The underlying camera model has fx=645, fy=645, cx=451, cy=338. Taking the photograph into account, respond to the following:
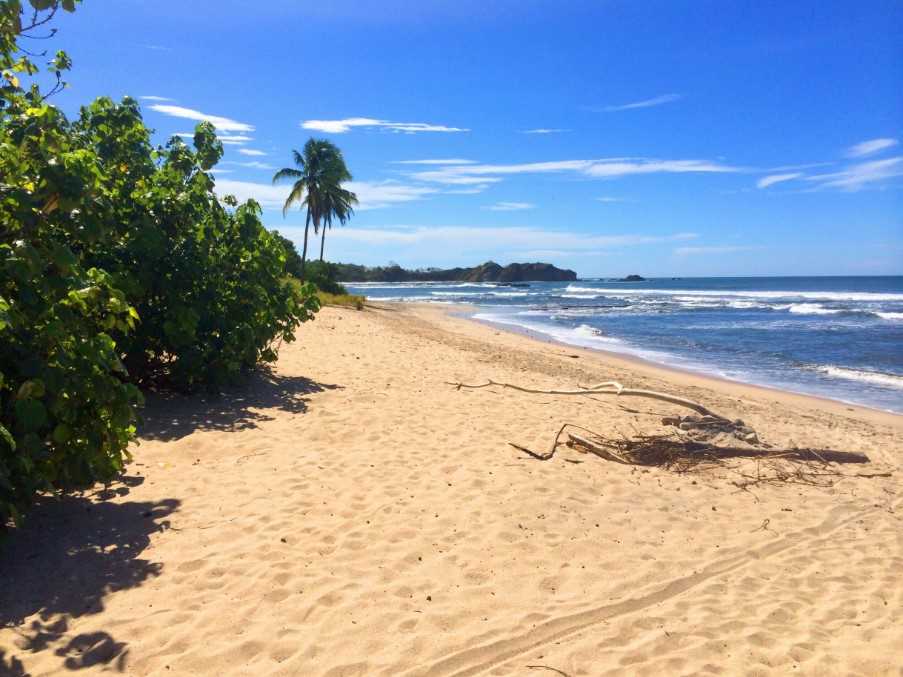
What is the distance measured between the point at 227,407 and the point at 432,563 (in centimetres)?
432

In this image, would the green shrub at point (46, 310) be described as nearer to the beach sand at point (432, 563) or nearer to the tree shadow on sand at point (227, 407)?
the beach sand at point (432, 563)

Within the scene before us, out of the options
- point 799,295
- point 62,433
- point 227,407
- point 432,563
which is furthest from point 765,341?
point 799,295

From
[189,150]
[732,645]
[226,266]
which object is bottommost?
[732,645]

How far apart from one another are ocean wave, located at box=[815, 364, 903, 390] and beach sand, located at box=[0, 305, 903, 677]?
27.6 ft

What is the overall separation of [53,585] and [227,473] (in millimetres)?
1896

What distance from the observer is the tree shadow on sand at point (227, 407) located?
662 centimetres

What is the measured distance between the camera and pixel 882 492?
588 centimetres

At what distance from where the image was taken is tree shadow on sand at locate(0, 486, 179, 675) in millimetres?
3018

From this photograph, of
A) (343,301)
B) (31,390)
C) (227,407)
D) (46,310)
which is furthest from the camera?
(343,301)

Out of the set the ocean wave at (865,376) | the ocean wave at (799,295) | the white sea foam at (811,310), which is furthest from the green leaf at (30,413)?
the ocean wave at (799,295)

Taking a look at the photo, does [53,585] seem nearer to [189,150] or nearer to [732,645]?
[732,645]

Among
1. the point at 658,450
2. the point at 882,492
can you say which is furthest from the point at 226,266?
the point at 882,492

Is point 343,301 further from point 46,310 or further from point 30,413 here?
point 30,413

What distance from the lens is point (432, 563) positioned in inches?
157
